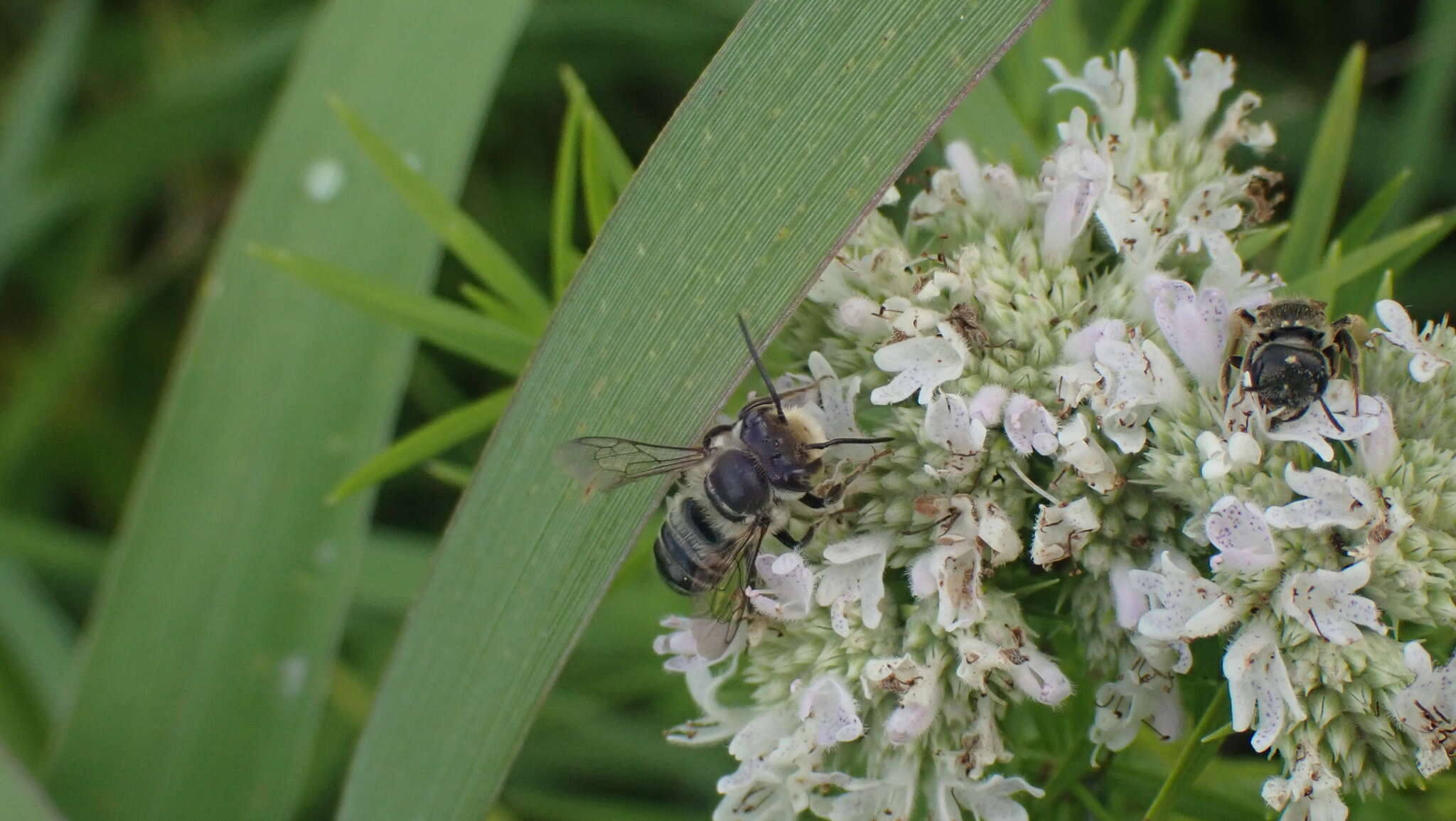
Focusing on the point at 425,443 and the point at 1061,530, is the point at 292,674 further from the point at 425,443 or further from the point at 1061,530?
the point at 1061,530

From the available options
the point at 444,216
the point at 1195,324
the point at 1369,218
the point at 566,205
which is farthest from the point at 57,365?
the point at 1369,218

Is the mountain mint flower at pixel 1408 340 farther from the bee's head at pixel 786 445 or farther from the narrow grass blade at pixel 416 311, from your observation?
the narrow grass blade at pixel 416 311

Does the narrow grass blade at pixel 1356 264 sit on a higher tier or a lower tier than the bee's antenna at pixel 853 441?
Answer: higher

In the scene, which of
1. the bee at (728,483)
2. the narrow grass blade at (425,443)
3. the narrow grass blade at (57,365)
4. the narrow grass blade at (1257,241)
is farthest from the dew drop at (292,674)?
the narrow grass blade at (1257,241)

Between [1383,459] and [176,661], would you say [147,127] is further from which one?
[1383,459]

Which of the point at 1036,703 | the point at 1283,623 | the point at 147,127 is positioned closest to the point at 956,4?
the point at 1283,623
